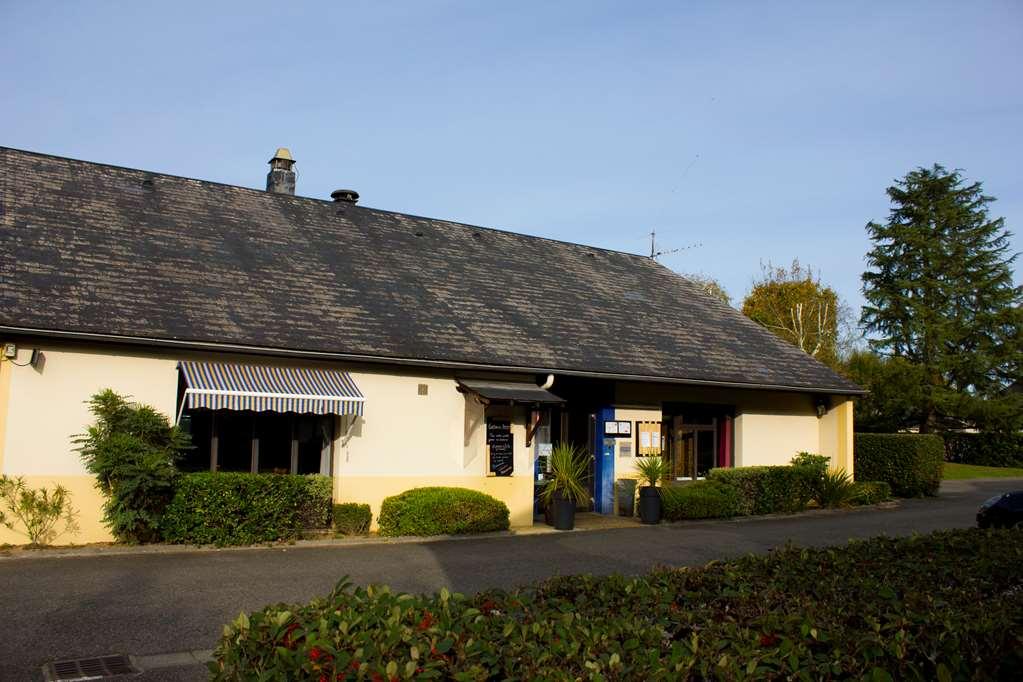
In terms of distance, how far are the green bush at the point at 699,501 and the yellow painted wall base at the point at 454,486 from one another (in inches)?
109

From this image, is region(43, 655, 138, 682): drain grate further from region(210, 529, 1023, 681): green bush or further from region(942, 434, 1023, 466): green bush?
region(942, 434, 1023, 466): green bush

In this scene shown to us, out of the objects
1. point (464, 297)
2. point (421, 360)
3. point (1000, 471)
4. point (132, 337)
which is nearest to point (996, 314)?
point (1000, 471)

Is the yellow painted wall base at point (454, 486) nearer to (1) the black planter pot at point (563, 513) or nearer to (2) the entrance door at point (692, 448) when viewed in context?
(1) the black planter pot at point (563, 513)

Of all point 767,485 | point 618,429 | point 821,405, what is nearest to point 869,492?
point 821,405

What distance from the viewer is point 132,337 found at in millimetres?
13250

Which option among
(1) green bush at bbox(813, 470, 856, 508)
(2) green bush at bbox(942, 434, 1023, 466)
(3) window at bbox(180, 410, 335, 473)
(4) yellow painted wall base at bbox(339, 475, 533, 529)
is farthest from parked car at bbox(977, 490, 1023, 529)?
(2) green bush at bbox(942, 434, 1023, 466)

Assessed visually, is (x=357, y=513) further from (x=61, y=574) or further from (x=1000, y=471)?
(x=1000, y=471)

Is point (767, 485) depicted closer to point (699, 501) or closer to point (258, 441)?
point (699, 501)

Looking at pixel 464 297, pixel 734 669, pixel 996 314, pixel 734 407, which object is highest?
pixel 996 314

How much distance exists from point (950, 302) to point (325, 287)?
3231 centimetres

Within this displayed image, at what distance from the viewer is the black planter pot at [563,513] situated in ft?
53.6

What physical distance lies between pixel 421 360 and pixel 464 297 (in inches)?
132

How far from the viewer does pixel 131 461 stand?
1267cm

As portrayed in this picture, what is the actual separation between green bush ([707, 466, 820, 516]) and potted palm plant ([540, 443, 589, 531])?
3.74m
